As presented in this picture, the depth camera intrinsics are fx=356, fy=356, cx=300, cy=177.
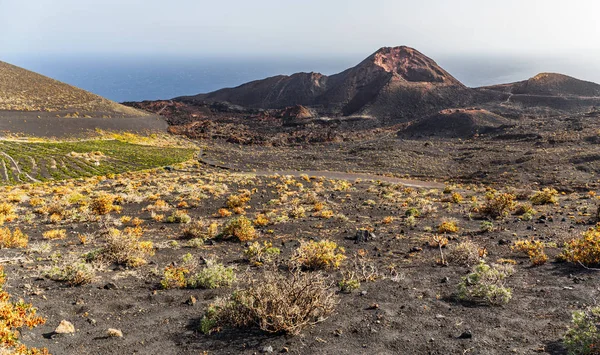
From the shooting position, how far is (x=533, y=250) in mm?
9750

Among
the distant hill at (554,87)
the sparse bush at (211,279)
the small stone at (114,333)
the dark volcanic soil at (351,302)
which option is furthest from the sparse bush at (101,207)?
the distant hill at (554,87)

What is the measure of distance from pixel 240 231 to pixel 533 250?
8.65 metres

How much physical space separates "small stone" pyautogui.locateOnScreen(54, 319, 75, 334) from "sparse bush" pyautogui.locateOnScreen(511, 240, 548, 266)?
32.8 ft

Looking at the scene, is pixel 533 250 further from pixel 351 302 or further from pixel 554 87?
pixel 554 87

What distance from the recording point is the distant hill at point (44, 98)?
6600 centimetres

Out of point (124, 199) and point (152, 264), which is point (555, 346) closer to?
point (152, 264)

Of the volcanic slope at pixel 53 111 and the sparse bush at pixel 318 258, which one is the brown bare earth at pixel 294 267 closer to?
the sparse bush at pixel 318 258

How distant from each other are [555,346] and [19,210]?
63.3ft

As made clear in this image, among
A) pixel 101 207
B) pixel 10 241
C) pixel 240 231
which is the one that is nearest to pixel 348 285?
pixel 240 231

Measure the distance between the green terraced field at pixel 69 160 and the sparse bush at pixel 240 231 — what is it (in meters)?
22.9

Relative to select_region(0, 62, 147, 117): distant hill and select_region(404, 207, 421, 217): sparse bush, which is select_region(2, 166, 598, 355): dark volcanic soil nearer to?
select_region(404, 207, 421, 217): sparse bush

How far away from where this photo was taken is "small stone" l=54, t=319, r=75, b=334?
563cm

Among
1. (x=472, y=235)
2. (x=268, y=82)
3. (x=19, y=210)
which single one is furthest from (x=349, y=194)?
(x=268, y=82)

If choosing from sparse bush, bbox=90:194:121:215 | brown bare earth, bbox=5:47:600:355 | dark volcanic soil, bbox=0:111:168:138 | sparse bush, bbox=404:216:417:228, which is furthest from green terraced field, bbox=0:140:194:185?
sparse bush, bbox=404:216:417:228
